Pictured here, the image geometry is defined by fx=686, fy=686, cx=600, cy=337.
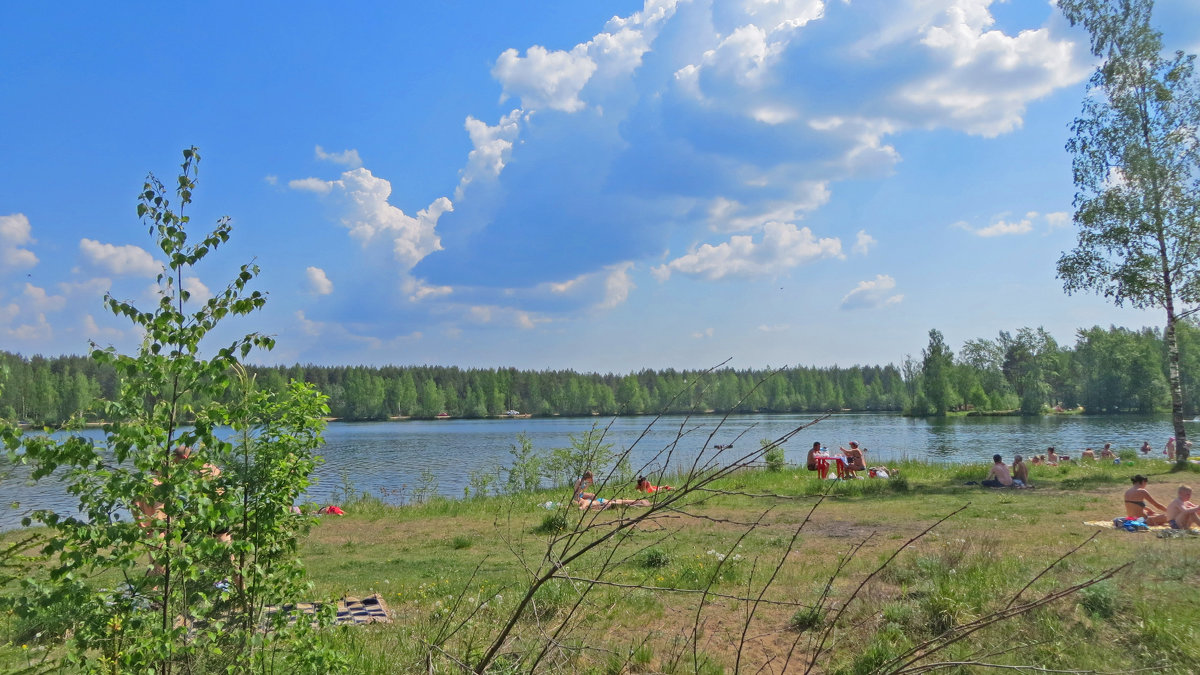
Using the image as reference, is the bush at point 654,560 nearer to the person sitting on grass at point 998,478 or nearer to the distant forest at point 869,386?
the person sitting on grass at point 998,478

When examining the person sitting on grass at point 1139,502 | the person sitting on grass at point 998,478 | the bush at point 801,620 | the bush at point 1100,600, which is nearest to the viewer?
the bush at point 1100,600

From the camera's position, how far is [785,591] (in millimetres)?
7082

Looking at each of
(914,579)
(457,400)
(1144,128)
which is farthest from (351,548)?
(457,400)

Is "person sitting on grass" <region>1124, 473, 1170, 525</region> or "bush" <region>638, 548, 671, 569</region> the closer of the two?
"bush" <region>638, 548, 671, 569</region>

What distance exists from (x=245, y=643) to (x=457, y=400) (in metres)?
134

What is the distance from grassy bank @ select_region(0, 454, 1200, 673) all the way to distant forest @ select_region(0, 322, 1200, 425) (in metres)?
17.8

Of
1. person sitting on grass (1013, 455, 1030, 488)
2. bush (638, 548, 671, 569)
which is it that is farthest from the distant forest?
bush (638, 548, 671, 569)

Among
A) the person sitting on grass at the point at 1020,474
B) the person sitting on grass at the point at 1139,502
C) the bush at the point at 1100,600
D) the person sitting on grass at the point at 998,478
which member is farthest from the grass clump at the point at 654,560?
the person sitting on grass at the point at 1020,474

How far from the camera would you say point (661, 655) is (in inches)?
205

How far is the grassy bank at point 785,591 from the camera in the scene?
430 cm

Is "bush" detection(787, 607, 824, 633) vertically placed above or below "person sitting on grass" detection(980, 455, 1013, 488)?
above

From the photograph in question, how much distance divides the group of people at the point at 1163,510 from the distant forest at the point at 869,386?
16073mm

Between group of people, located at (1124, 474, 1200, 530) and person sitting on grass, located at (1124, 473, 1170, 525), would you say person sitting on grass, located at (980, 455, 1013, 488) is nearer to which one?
group of people, located at (1124, 474, 1200, 530)

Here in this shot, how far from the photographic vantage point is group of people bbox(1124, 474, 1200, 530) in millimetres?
10281
